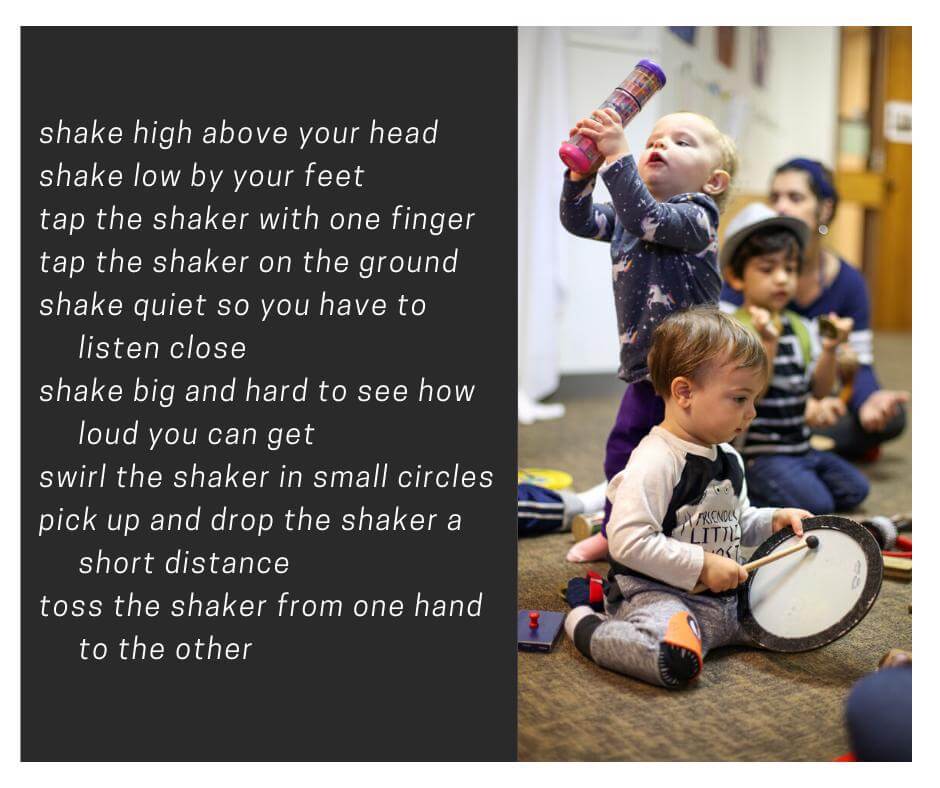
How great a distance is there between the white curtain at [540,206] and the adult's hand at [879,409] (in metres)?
0.98

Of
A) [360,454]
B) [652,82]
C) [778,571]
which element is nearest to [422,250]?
[360,454]

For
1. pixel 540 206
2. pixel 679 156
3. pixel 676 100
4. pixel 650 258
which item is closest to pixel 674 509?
pixel 650 258

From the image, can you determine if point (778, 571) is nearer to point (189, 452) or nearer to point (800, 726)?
point (800, 726)

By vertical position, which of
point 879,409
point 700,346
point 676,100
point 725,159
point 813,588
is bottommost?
point 813,588

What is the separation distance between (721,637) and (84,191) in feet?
2.96

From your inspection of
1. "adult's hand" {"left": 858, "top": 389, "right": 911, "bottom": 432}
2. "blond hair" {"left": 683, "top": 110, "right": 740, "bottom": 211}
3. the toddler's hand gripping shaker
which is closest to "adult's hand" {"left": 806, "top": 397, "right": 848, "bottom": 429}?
"adult's hand" {"left": 858, "top": 389, "right": 911, "bottom": 432}

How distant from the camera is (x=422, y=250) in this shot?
3.20 ft

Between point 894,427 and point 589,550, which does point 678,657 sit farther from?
point 894,427

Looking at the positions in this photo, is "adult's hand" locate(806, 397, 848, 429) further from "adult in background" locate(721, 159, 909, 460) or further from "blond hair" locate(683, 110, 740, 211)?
"blond hair" locate(683, 110, 740, 211)

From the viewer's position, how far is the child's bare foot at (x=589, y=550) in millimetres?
1562

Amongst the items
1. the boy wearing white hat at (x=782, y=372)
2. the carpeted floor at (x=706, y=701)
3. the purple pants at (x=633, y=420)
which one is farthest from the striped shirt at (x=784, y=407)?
the purple pants at (x=633, y=420)

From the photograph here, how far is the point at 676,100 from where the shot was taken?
2.85m

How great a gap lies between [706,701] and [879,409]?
56.2 inches

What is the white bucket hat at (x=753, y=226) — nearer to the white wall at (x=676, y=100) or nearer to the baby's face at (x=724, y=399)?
the white wall at (x=676, y=100)
